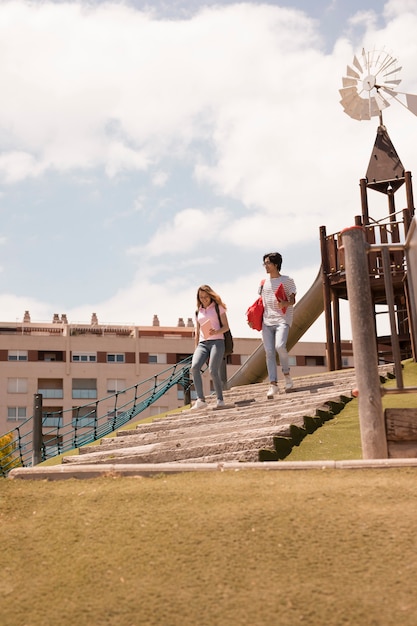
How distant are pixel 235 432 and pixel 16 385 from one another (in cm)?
6573

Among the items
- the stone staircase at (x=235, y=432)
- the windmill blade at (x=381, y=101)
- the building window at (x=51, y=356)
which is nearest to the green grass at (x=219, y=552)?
the stone staircase at (x=235, y=432)


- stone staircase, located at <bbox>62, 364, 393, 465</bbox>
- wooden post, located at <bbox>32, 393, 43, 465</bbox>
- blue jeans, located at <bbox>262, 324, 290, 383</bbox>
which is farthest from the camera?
wooden post, located at <bbox>32, 393, 43, 465</bbox>

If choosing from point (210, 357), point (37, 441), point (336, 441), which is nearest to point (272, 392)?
point (210, 357)

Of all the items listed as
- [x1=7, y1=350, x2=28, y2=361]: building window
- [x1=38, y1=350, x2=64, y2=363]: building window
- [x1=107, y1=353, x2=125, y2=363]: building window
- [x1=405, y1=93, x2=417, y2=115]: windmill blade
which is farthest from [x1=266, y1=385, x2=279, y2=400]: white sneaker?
[x1=38, y1=350, x2=64, y2=363]: building window

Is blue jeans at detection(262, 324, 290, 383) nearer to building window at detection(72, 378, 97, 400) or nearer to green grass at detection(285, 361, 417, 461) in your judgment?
green grass at detection(285, 361, 417, 461)

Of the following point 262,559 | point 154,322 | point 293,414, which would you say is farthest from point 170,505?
point 154,322

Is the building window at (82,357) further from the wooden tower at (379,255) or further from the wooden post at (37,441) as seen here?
the wooden post at (37,441)

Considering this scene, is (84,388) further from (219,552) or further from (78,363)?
(219,552)

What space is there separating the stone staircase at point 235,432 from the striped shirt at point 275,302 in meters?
1.13

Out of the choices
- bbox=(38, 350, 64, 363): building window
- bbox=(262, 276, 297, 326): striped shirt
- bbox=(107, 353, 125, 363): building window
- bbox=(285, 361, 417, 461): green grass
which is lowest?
bbox=(285, 361, 417, 461): green grass

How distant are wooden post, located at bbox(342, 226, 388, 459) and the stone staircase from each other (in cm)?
137

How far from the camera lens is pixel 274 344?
1166cm

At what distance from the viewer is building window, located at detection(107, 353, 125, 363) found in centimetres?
7425

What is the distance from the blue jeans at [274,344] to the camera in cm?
1123
